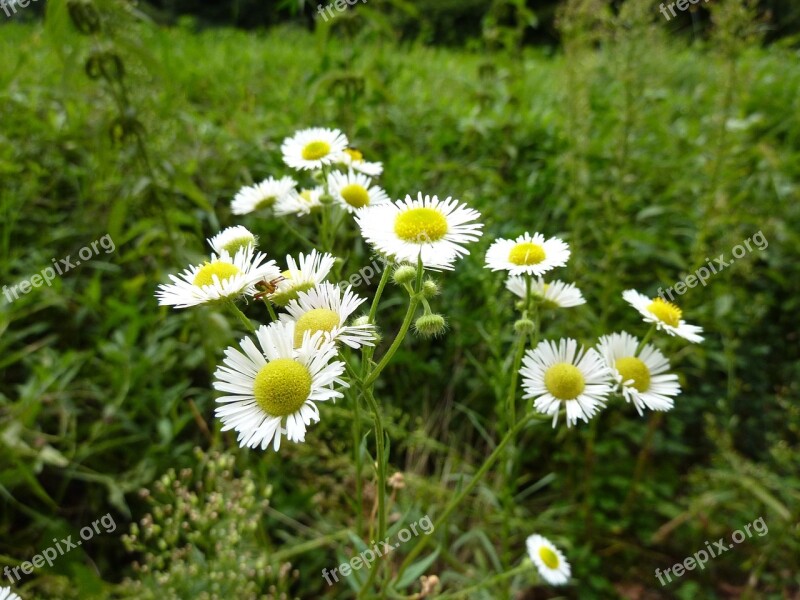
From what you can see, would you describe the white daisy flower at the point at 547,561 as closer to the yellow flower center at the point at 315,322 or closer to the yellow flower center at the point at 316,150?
the yellow flower center at the point at 315,322

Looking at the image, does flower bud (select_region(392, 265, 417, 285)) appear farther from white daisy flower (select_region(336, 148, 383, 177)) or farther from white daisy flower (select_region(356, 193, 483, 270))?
white daisy flower (select_region(336, 148, 383, 177))

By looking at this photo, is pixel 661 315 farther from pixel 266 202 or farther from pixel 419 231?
pixel 266 202

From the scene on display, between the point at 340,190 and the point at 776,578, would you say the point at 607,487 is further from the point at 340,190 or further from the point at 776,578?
the point at 340,190

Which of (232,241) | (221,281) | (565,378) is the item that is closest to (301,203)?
(232,241)


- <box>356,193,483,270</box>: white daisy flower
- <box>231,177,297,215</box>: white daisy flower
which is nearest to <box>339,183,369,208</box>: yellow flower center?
<box>231,177,297,215</box>: white daisy flower

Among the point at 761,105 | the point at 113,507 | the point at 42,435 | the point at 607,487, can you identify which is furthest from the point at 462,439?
the point at 761,105

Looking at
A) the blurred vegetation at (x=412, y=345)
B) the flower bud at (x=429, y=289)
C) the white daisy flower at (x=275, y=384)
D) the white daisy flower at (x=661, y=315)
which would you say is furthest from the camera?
the blurred vegetation at (x=412, y=345)

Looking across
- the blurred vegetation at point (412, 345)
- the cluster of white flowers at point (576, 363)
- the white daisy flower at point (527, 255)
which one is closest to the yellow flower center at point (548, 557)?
the blurred vegetation at point (412, 345)
